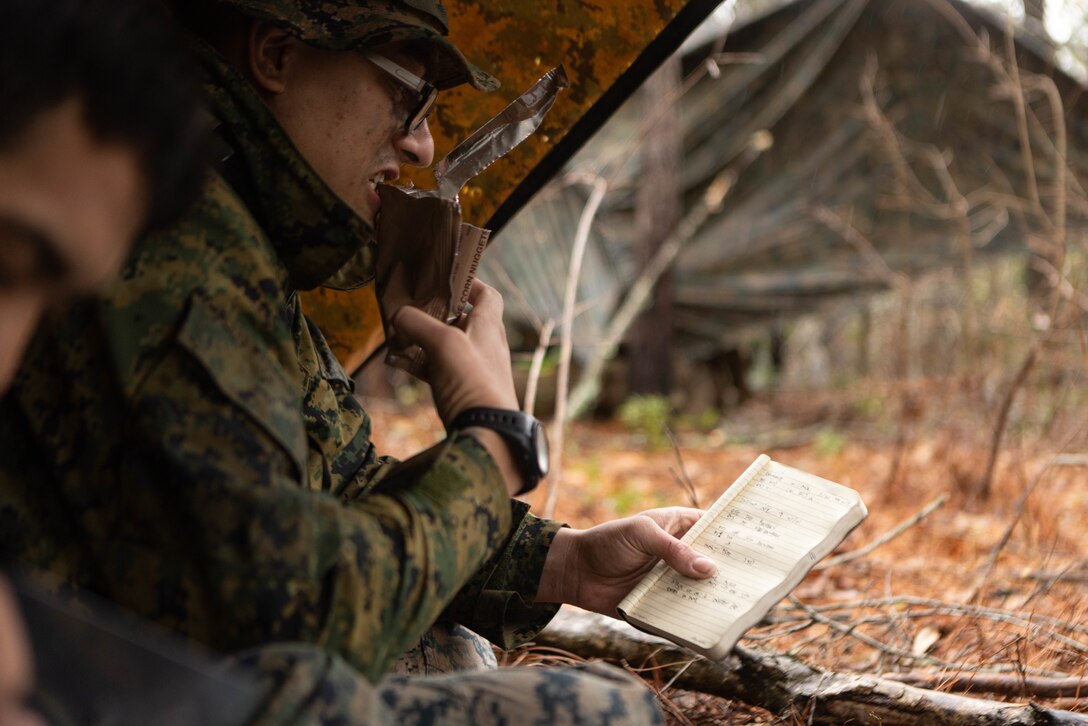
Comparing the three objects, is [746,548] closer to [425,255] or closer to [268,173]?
[425,255]

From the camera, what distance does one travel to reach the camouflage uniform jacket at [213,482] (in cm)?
124

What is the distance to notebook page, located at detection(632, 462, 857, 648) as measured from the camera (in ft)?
5.79

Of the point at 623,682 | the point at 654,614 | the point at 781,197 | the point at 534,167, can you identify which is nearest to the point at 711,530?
the point at 654,614

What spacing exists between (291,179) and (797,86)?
6.67 meters

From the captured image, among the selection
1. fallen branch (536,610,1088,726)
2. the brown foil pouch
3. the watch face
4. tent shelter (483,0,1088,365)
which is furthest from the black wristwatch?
tent shelter (483,0,1088,365)

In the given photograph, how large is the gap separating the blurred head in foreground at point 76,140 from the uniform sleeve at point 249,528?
223 mm

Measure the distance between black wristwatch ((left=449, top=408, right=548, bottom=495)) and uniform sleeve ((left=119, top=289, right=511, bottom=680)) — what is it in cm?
16

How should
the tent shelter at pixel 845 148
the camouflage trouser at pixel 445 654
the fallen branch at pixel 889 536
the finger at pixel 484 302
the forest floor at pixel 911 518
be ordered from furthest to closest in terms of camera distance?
the tent shelter at pixel 845 148
the fallen branch at pixel 889 536
the forest floor at pixel 911 518
the camouflage trouser at pixel 445 654
the finger at pixel 484 302

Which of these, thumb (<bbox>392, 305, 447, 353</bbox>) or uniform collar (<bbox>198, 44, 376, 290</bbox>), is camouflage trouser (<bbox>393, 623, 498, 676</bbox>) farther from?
uniform collar (<bbox>198, 44, 376, 290</bbox>)

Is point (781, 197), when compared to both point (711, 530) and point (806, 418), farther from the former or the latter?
point (711, 530)

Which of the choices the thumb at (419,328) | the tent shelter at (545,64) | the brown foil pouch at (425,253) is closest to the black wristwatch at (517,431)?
the thumb at (419,328)

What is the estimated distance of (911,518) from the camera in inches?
165

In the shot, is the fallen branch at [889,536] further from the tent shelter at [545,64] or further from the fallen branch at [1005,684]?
the tent shelter at [545,64]

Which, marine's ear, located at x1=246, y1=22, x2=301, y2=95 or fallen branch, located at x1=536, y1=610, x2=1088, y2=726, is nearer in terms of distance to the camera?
marine's ear, located at x1=246, y1=22, x2=301, y2=95
